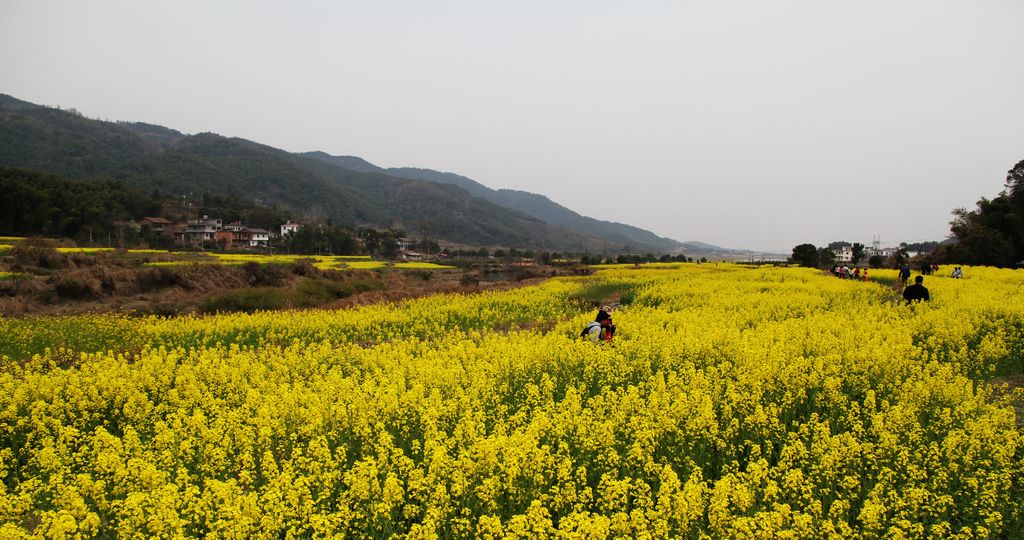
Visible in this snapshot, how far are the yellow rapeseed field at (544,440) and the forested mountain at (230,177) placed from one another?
341 feet

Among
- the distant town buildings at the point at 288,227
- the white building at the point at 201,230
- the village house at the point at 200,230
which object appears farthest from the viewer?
the distant town buildings at the point at 288,227

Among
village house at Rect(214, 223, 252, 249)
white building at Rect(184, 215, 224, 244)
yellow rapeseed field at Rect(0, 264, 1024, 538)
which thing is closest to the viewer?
yellow rapeseed field at Rect(0, 264, 1024, 538)

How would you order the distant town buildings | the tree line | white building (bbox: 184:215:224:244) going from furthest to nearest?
the distant town buildings < white building (bbox: 184:215:224:244) < the tree line

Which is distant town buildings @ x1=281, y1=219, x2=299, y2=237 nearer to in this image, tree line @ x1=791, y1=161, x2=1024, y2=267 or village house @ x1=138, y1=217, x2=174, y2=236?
village house @ x1=138, y1=217, x2=174, y2=236

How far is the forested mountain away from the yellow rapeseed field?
104 meters

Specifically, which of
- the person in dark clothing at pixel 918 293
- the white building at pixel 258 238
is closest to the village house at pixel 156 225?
the white building at pixel 258 238

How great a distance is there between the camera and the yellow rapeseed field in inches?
184

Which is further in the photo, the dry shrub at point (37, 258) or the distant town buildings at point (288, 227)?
the distant town buildings at point (288, 227)

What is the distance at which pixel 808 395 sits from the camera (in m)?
9.25

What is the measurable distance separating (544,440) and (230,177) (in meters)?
154

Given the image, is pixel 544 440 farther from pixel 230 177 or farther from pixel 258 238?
pixel 230 177

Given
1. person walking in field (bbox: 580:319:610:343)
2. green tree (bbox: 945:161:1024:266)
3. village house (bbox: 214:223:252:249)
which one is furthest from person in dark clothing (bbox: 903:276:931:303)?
village house (bbox: 214:223:252:249)

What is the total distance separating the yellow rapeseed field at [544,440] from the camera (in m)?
4.68

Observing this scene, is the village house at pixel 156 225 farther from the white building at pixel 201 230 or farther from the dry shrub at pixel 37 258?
the dry shrub at pixel 37 258
